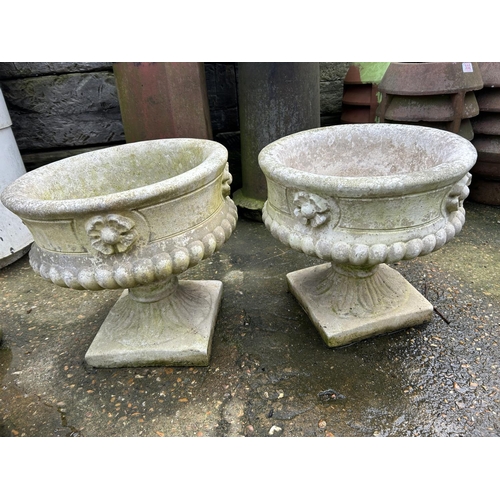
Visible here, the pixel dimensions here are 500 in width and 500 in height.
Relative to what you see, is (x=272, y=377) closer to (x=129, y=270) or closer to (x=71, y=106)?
(x=129, y=270)

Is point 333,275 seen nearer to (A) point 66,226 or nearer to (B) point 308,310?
(B) point 308,310

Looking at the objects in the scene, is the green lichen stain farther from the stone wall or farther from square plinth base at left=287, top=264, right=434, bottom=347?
square plinth base at left=287, top=264, right=434, bottom=347

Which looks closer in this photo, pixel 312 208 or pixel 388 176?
pixel 388 176

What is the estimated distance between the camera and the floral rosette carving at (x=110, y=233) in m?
1.48

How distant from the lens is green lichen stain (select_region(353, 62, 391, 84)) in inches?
128

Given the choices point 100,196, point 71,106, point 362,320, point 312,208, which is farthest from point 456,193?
point 71,106

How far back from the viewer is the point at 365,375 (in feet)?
5.87

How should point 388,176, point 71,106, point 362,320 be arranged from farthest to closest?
point 71,106, point 362,320, point 388,176

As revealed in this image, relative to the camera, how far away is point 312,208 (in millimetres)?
1594

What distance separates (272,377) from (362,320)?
1.68ft

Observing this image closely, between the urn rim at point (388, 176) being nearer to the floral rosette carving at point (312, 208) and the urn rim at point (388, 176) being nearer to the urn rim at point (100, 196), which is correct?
the floral rosette carving at point (312, 208)

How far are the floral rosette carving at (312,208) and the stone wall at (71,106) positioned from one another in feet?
6.63

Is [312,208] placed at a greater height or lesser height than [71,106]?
lesser

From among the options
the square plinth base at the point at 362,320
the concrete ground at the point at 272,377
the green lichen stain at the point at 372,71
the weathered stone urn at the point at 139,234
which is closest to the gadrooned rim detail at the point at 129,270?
the weathered stone urn at the point at 139,234
